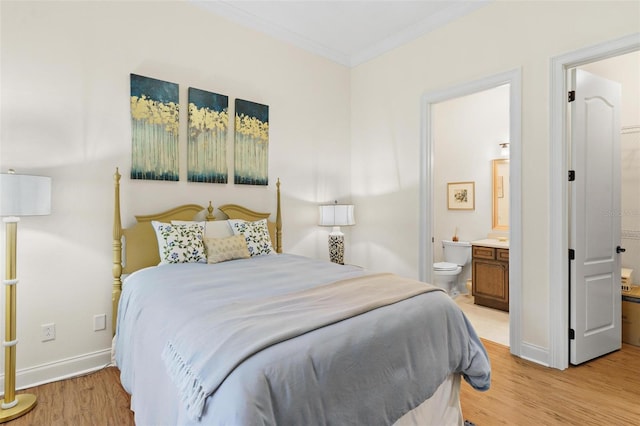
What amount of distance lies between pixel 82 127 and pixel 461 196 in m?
4.64

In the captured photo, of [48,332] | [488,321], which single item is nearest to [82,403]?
[48,332]

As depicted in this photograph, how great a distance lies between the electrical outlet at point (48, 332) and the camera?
241cm

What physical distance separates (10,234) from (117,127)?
1.09m

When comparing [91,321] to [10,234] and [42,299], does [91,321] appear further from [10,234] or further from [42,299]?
[10,234]

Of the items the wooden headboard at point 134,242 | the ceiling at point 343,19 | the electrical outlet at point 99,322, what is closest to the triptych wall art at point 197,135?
the wooden headboard at point 134,242

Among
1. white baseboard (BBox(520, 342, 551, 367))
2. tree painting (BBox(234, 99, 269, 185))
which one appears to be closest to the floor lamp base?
tree painting (BBox(234, 99, 269, 185))

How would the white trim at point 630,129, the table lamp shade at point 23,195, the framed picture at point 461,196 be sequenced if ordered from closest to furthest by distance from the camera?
A: the table lamp shade at point 23,195
the white trim at point 630,129
the framed picture at point 461,196

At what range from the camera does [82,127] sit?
257 cm

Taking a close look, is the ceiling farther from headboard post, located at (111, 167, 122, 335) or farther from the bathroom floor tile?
the bathroom floor tile

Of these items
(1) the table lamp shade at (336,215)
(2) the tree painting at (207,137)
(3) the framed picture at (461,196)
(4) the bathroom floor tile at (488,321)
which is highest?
(2) the tree painting at (207,137)

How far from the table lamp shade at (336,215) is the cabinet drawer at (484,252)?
1.72 metres

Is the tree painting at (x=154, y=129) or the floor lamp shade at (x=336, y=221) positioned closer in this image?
the tree painting at (x=154, y=129)

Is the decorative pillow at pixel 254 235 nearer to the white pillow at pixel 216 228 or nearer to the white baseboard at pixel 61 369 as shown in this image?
the white pillow at pixel 216 228

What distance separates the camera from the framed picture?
4914 millimetres
